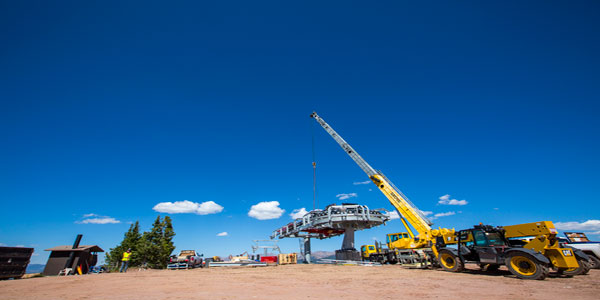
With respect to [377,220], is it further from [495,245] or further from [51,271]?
[51,271]

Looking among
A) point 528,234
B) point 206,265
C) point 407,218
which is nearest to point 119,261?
point 206,265

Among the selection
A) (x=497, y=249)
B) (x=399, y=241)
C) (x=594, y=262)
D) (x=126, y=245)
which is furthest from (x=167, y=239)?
(x=594, y=262)

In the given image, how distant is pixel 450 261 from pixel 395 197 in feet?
40.1

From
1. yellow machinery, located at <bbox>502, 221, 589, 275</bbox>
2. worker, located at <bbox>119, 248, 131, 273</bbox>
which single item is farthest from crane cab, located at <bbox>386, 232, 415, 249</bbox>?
worker, located at <bbox>119, 248, 131, 273</bbox>

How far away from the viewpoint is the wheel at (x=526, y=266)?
11.4 meters

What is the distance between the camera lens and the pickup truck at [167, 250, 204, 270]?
27.7m

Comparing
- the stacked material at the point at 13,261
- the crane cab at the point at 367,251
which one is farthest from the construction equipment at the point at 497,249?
the stacked material at the point at 13,261

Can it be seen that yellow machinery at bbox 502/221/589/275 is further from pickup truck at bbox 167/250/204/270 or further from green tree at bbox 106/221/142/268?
green tree at bbox 106/221/142/268

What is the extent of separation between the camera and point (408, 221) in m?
25.3

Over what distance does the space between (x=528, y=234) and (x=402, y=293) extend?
937 cm

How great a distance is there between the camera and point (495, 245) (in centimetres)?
1391

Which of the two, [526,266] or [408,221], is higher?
[408,221]

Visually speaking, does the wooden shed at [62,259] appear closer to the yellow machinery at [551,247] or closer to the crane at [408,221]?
the crane at [408,221]

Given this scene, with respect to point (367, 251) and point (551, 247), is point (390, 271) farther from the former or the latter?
point (367, 251)
